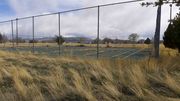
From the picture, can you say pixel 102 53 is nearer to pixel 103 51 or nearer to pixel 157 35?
pixel 103 51

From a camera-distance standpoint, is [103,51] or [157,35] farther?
[103,51]

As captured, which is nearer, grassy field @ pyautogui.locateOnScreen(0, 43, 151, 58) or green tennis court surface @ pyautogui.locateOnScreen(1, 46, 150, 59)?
green tennis court surface @ pyautogui.locateOnScreen(1, 46, 150, 59)

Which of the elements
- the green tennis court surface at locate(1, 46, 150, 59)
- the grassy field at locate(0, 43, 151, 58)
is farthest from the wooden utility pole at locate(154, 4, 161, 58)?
the grassy field at locate(0, 43, 151, 58)

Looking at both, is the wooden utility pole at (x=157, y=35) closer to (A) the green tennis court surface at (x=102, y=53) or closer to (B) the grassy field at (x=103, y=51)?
(A) the green tennis court surface at (x=102, y=53)

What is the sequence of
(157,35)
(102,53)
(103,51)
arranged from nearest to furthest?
1. (157,35)
2. (102,53)
3. (103,51)

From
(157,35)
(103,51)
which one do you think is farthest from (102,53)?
(157,35)

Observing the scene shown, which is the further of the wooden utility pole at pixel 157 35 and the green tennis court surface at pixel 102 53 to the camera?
the green tennis court surface at pixel 102 53

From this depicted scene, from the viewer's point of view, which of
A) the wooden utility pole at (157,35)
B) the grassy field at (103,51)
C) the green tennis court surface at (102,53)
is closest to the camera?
the wooden utility pole at (157,35)

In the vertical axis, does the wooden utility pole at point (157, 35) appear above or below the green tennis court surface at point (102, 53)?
above

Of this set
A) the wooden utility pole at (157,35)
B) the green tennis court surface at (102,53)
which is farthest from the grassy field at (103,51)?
the wooden utility pole at (157,35)

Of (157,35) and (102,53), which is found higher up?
(157,35)

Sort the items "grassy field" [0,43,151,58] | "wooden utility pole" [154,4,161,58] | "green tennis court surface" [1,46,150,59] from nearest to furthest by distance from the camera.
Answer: "wooden utility pole" [154,4,161,58] < "green tennis court surface" [1,46,150,59] < "grassy field" [0,43,151,58]

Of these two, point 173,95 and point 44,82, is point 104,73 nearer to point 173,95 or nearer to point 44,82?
point 44,82

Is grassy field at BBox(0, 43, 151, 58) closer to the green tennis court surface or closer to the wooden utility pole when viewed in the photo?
the green tennis court surface
